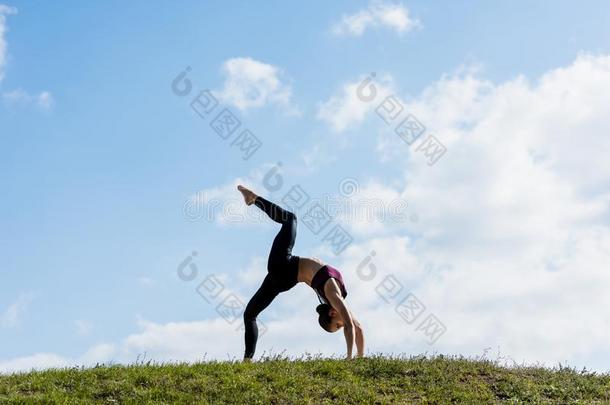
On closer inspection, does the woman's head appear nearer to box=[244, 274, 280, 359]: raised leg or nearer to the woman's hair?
the woman's hair

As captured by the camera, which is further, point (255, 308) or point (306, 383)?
point (255, 308)

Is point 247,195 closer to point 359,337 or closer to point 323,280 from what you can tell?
point 323,280

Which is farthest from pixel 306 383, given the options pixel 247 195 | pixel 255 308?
pixel 247 195

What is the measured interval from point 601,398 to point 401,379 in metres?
3.79

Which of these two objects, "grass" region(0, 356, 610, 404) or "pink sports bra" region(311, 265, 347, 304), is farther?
"pink sports bra" region(311, 265, 347, 304)

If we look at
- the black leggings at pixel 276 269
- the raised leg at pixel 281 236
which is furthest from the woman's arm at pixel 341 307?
the raised leg at pixel 281 236

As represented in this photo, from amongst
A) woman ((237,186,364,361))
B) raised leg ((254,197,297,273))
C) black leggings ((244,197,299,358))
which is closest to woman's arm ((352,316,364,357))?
woman ((237,186,364,361))

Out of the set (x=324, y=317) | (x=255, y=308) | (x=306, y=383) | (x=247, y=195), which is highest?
(x=247, y=195)

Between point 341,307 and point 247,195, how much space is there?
2766mm

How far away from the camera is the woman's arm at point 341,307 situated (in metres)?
13.9

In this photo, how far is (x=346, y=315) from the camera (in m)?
13.8

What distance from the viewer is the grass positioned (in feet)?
39.7

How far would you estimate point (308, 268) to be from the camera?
46.8 feet

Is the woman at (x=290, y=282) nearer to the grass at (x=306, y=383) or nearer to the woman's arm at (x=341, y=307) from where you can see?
the woman's arm at (x=341, y=307)
